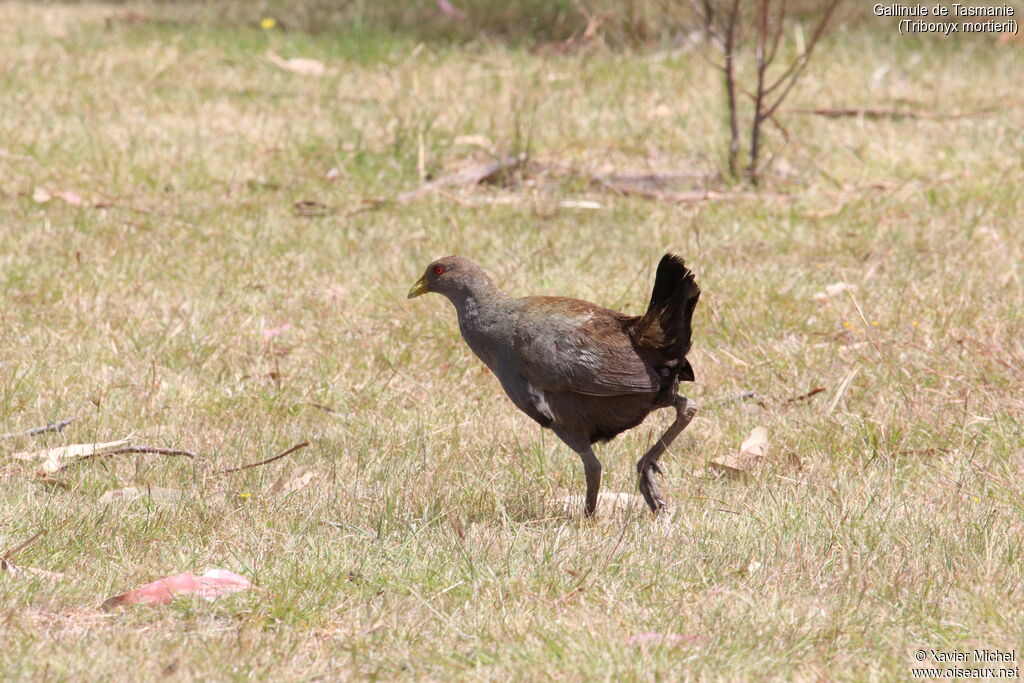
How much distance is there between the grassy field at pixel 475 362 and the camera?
3238 mm

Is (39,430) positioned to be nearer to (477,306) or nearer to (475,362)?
(477,306)

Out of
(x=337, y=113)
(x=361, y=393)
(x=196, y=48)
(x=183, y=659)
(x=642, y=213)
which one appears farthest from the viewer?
(x=196, y=48)

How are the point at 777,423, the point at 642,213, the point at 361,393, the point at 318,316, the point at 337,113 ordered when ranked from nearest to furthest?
1. the point at 777,423
2. the point at 361,393
3. the point at 318,316
4. the point at 642,213
5. the point at 337,113

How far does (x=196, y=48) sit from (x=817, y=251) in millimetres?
5870

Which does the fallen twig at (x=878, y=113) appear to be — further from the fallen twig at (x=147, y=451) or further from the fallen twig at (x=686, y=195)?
the fallen twig at (x=147, y=451)

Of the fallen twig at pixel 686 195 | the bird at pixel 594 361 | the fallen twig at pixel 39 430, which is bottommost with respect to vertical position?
the fallen twig at pixel 39 430

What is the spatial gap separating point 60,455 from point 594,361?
193 cm

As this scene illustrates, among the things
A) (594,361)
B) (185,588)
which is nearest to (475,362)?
(594,361)

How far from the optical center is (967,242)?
6602mm

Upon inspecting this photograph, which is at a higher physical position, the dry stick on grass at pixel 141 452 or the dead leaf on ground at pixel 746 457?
the dry stick on grass at pixel 141 452

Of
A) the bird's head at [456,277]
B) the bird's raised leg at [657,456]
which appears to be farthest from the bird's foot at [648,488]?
the bird's head at [456,277]

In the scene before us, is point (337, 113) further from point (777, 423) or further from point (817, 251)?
point (777, 423)

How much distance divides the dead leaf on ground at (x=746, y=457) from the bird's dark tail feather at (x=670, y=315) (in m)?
0.70

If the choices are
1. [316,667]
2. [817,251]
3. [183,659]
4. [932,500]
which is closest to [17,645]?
[183,659]
